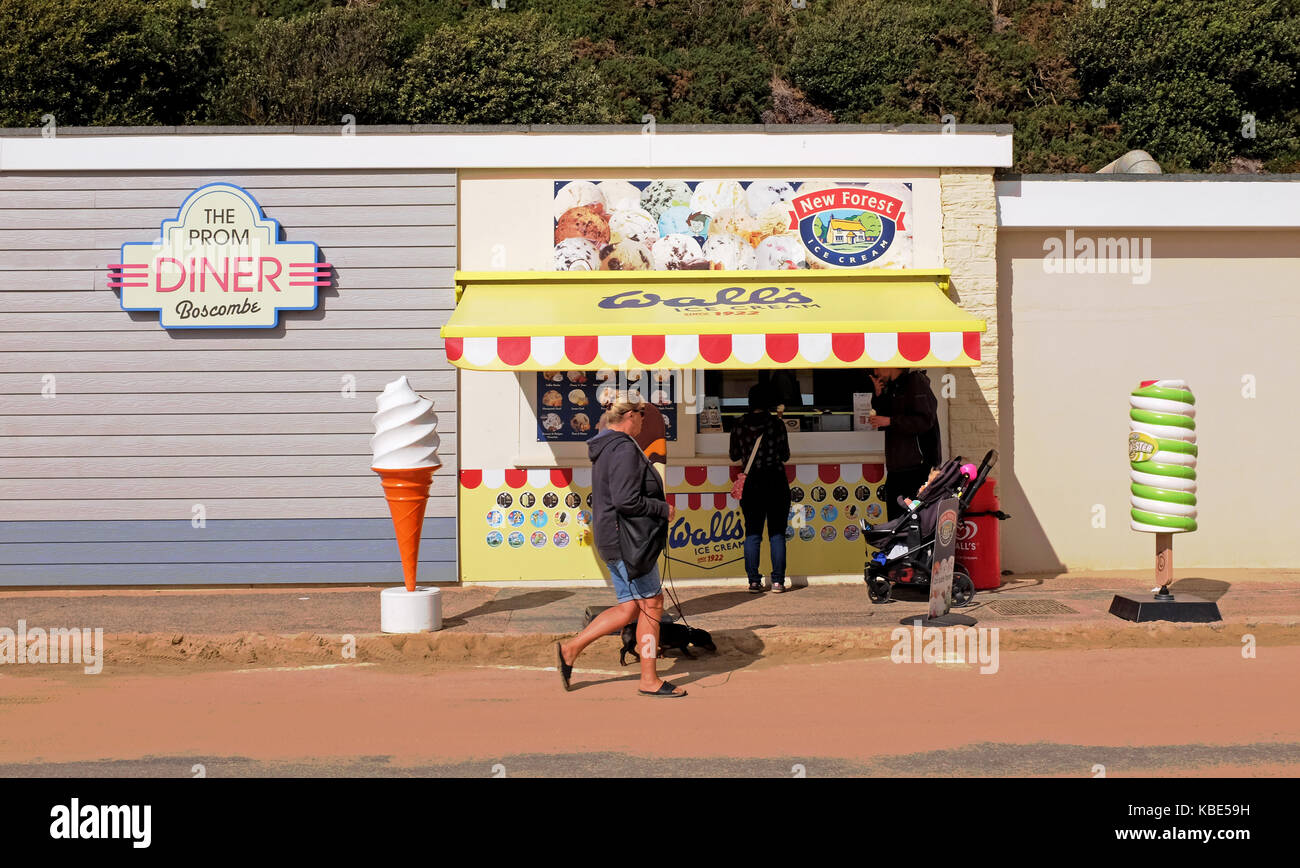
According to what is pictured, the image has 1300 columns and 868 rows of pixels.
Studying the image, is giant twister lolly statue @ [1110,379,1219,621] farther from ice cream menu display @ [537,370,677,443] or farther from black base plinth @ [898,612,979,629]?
ice cream menu display @ [537,370,677,443]

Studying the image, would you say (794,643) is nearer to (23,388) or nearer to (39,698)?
(39,698)

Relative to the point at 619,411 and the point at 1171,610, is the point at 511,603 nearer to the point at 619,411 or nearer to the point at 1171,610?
the point at 619,411

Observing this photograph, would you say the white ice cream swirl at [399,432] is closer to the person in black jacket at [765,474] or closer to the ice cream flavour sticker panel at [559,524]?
the ice cream flavour sticker panel at [559,524]

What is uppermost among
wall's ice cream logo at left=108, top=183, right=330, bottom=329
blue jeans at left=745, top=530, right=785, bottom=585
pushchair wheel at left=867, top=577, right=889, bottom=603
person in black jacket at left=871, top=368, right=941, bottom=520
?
wall's ice cream logo at left=108, top=183, right=330, bottom=329

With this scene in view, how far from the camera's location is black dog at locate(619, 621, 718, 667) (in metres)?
8.05

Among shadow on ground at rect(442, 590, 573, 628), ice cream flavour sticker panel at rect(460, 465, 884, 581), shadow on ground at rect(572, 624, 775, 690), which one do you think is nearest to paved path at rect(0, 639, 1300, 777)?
shadow on ground at rect(572, 624, 775, 690)

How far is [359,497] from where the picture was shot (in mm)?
10844

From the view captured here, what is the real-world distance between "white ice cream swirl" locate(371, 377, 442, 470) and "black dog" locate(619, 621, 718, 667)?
2.05 meters

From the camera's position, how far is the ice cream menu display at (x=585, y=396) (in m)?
10.9

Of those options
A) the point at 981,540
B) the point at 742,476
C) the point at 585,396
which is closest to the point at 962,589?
the point at 981,540

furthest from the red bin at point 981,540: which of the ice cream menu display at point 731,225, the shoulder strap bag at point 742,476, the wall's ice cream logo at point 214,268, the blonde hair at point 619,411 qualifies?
the wall's ice cream logo at point 214,268

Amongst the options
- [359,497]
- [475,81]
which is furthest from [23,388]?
[475,81]

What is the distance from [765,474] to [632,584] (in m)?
3.32

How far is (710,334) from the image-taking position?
9211 millimetres
